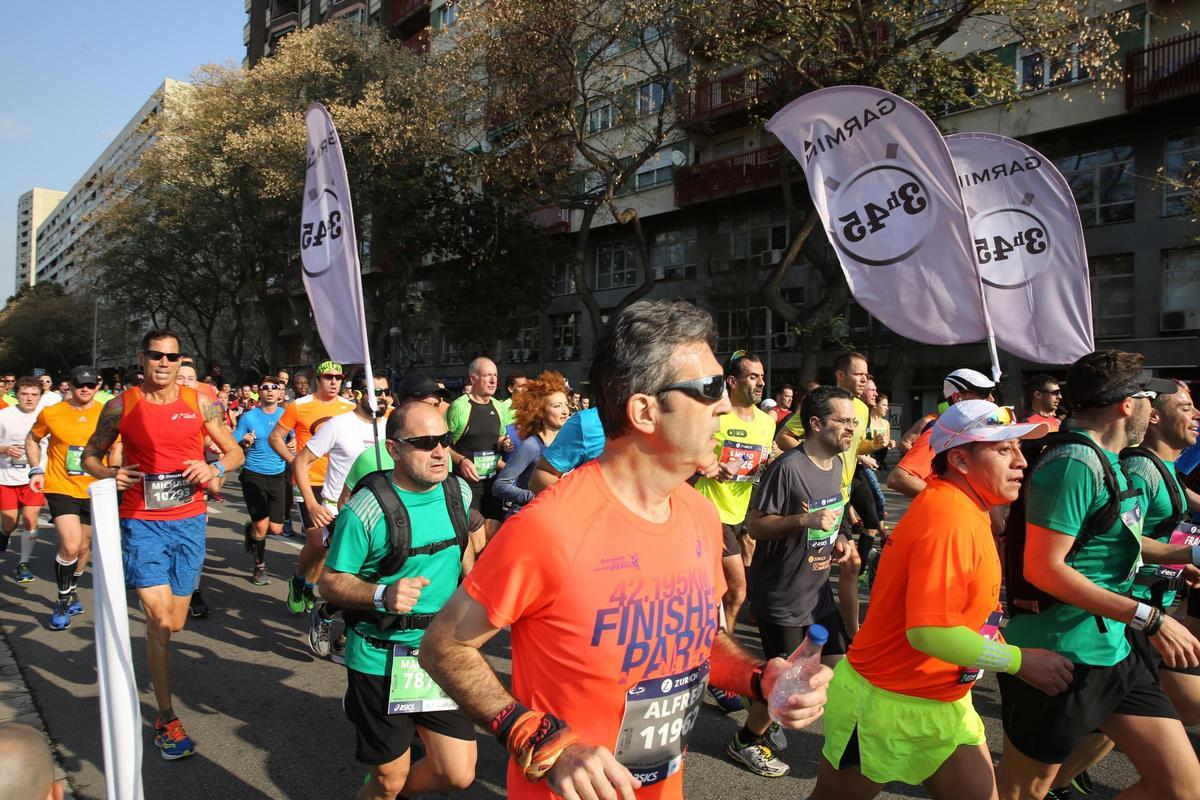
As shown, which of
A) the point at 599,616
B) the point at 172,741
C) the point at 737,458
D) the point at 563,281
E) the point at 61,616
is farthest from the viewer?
the point at 563,281

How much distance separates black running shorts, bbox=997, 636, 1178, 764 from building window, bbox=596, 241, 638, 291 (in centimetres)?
3078

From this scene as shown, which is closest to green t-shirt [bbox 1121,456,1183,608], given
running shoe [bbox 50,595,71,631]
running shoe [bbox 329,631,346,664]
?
running shoe [bbox 329,631,346,664]

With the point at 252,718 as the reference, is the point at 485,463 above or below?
above

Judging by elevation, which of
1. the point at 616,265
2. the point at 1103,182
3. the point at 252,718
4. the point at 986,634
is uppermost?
the point at 1103,182

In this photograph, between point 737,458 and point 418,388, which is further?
point 737,458

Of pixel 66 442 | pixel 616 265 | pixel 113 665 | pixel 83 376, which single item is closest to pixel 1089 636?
pixel 113 665

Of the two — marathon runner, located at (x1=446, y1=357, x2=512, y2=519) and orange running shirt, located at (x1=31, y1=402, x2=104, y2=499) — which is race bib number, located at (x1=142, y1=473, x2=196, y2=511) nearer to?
orange running shirt, located at (x1=31, y1=402, x2=104, y2=499)

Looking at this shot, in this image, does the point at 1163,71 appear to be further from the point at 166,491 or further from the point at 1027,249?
the point at 166,491

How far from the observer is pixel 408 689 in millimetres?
3113

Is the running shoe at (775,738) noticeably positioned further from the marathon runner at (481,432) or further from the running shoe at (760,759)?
the marathon runner at (481,432)

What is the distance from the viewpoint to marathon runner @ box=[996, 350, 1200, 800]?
9.32 feet

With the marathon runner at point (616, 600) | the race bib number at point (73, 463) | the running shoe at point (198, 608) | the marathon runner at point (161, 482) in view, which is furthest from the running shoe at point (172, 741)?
the race bib number at point (73, 463)

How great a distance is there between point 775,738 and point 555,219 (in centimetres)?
3087

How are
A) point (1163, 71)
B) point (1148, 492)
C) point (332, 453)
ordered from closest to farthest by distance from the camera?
point (1148, 492) < point (332, 453) < point (1163, 71)
